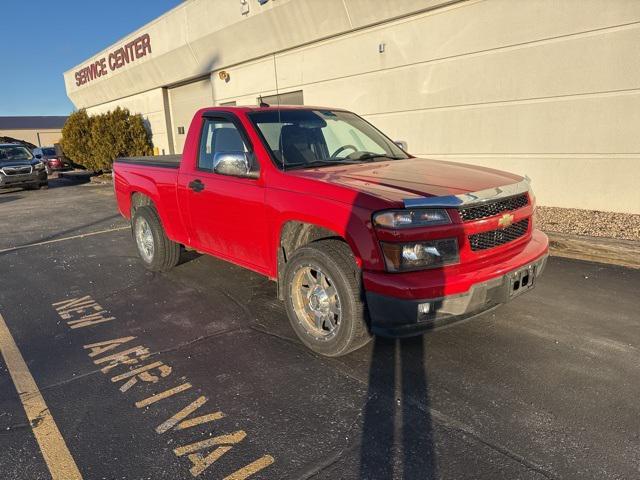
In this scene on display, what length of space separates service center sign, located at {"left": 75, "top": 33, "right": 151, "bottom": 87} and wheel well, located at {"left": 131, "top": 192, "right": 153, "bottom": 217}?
14182 millimetres

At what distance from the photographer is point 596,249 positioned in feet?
18.8

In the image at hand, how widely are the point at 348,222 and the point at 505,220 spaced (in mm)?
1158

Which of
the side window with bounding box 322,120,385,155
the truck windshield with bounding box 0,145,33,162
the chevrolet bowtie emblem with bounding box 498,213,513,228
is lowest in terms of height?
the chevrolet bowtie emblem with bounding box 498,213,513,228

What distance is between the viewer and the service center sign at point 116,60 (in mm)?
18562

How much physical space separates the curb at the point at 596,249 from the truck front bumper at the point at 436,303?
3.06 meters

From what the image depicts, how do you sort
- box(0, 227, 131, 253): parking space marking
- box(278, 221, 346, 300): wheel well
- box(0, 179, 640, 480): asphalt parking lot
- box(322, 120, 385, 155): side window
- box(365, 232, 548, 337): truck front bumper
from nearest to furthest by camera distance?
box(0, 179, 640, 480): asphalt parking lot, box(365, 232, 548, 337): truck front bumper, box(278, 221, 346, 300): wheel well, box(322, 120, 385, 155): side window, box(0, 227, 131, 253): parking space marking

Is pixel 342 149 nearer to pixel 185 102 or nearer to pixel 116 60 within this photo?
pixel 185 102

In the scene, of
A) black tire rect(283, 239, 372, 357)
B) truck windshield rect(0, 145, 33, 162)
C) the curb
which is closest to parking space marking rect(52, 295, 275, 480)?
black tire rect(283, 239, 372, 357)

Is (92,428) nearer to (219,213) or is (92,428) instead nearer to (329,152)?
(219,213)

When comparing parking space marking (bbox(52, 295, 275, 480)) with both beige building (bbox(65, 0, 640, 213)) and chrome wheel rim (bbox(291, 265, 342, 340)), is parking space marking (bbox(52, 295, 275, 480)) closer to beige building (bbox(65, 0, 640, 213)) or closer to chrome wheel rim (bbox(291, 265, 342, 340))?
chrome wheel rim (bbox(291, 265, 342, 340))

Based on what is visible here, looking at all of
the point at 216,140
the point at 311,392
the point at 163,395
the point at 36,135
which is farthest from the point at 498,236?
the point at 36,135

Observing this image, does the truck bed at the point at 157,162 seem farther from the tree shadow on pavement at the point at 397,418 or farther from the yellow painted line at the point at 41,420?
the tree shadow on pavement at the point at 397,418

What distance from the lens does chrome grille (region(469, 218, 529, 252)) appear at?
10.5 ft

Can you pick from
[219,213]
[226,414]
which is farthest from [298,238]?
[226,414]
